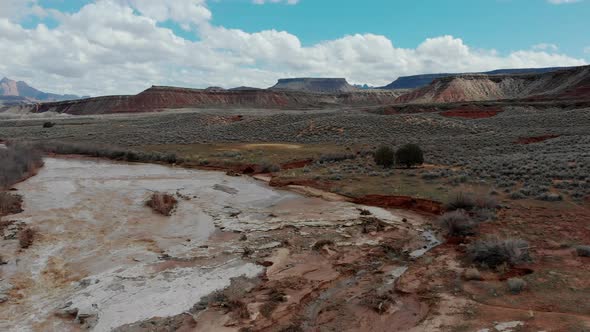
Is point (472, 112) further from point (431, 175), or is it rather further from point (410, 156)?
point (431, 175)

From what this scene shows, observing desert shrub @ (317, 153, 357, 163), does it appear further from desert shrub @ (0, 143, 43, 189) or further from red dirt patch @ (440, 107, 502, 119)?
red dirt patch @ (440, 107, 502, 119)

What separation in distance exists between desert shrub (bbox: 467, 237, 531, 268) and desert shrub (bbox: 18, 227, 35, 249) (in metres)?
12.2

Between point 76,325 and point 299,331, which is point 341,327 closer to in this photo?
point 299,331

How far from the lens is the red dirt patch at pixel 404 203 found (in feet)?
52.2

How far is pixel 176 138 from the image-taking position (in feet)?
147

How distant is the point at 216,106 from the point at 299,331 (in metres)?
124

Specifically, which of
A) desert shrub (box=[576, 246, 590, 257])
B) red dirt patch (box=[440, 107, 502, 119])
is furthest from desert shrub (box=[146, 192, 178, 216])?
red dirt patch (box=[440, 107, 502, 119])

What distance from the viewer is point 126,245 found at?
Result: 12.5 m

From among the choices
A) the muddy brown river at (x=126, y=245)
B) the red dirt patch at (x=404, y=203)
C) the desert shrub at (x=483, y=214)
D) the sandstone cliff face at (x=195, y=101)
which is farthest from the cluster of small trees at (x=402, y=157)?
the sandstone cliff face at (x=195, y=101)

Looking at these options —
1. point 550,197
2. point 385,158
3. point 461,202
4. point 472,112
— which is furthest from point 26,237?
point 472,112

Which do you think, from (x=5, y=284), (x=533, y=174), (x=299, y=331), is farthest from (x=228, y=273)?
(x=533, y=174)

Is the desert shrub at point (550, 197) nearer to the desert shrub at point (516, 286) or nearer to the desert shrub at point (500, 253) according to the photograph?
the desert shrub at point (500, 253)

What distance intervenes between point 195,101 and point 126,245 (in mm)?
123744

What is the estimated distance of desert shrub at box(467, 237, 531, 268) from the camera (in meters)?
10.2
